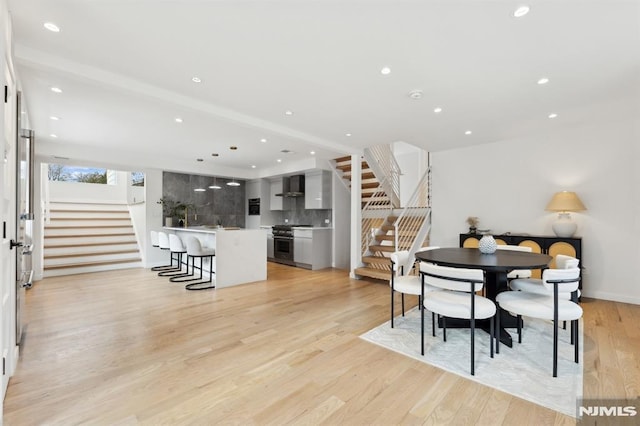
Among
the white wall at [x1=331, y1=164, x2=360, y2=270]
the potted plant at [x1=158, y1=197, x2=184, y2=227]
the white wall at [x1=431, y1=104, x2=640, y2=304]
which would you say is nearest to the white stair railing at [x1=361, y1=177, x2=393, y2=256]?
the white wall at [x1=331, y1=164, x2=360, y2=270]

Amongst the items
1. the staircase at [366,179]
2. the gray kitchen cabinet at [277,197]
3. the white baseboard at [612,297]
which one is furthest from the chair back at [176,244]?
the white baseboard at [612,297]

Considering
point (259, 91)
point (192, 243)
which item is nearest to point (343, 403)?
point (259, 91)

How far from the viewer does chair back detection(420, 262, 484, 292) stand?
224 centimetres

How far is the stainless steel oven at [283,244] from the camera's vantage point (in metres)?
7.27

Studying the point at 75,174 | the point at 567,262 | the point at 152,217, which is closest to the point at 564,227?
the point at 567,262

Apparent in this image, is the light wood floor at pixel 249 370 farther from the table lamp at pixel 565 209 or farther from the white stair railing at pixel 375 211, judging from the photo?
the white stair railing at pixel 375 211

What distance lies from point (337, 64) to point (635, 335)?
13.0 feet

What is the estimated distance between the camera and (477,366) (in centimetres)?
230

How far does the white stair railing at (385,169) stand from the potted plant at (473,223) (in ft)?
6.16

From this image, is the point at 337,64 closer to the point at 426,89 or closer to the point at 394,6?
the point at 394,6

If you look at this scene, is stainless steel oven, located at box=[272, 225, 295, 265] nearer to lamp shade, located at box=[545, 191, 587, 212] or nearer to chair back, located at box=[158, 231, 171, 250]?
chair back, located at box=[158, 231, 171, 250]

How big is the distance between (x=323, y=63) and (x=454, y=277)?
7.09 ft

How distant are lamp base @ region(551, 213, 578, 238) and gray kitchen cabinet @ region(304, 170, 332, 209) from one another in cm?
440

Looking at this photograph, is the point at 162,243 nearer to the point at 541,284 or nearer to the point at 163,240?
the point at 163,240
